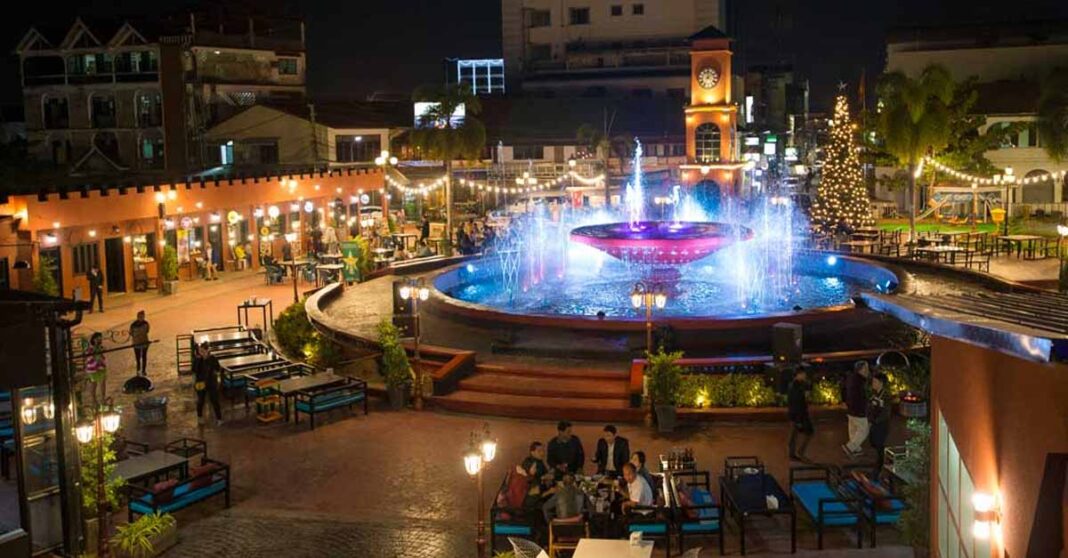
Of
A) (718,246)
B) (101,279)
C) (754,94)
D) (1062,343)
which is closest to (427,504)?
(1062,343)

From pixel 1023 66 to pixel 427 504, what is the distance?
55.5 metres

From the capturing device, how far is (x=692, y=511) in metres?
12.2

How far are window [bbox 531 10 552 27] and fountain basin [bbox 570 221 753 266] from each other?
58.9 m

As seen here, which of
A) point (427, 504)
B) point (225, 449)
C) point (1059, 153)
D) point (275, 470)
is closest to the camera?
point (427, 504)

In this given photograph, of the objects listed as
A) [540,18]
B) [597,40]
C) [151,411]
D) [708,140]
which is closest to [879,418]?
[151,411]

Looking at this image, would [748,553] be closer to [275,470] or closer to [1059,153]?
Answer: [275,470]

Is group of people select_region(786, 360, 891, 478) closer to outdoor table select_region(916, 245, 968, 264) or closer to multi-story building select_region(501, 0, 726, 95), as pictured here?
outdoor table select_region(916, 245, 968, 264)

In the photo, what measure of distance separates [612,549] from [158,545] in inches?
219

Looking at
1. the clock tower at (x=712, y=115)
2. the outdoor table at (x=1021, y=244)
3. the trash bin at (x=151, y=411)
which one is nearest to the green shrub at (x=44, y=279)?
the trash bin at (x=151, y=411)

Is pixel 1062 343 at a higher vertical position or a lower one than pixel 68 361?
higher

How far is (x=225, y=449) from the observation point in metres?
16.6

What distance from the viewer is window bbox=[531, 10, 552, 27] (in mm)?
85188

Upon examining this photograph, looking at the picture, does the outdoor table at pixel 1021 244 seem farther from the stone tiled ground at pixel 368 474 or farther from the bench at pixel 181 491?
the bench at pixel 181 491

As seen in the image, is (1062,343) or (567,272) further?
(567,272)
